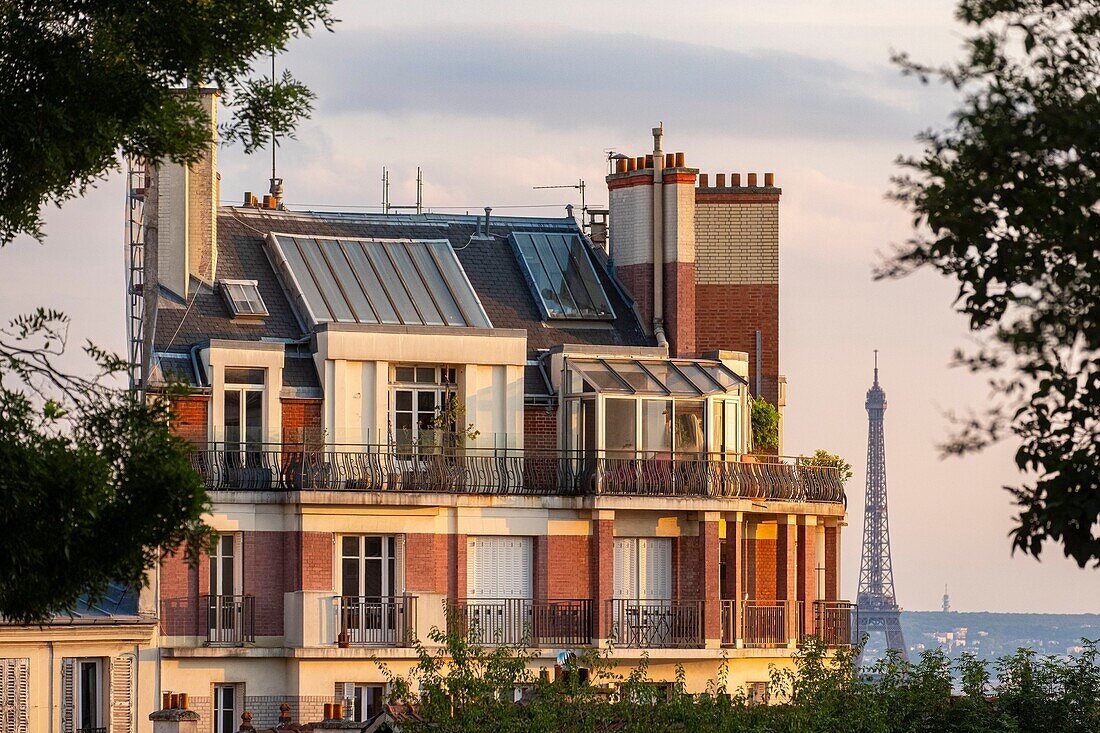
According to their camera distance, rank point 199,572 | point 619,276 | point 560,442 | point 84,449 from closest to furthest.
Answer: point 84,449 → point 199,572 → point 560,442 → point 619,276

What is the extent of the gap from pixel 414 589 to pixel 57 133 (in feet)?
103

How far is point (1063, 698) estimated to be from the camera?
149 feet

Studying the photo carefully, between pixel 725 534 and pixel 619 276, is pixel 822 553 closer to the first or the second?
pixel 725 534

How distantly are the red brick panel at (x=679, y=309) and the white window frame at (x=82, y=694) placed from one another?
50.7 feet

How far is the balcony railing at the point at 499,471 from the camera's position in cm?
5488

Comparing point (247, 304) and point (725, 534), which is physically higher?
point (247, 304)

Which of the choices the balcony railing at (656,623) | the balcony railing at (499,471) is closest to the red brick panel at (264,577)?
the balcony railing at (499,471)

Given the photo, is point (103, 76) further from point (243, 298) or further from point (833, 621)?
point (833, 621)

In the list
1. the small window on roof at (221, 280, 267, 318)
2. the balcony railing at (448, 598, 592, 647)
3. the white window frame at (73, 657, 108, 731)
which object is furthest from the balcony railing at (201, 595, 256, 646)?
the small window on roof at (221, 280, 267, 318)

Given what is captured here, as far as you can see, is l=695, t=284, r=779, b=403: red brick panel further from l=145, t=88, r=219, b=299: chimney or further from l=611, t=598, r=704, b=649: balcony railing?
l=145, t=88, r=219, b=299: chimney

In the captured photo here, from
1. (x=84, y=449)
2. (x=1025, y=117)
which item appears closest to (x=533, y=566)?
(x=84, y=449)

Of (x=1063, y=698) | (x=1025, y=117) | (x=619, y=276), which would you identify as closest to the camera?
(x=1025, y=117)

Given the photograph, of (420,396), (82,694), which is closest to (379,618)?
(420,396)

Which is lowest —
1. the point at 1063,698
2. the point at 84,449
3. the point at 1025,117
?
the point at 1063,698
